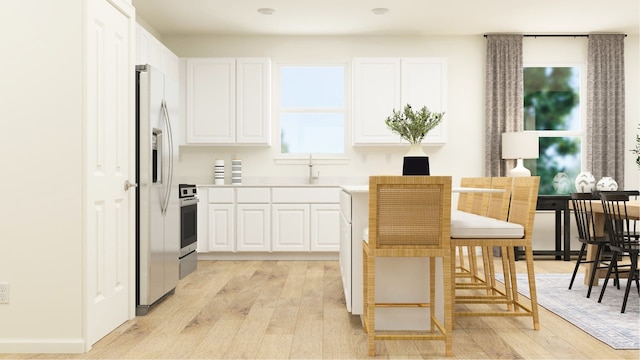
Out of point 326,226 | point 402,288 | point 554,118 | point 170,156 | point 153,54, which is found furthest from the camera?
point 554,118

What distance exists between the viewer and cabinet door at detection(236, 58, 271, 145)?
20.1ft

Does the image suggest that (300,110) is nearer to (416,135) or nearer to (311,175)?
(311,175)

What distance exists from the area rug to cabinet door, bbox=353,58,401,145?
2255mm

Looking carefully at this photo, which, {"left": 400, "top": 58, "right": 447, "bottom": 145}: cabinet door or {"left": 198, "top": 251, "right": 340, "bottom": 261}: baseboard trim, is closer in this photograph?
{"left": 198, "top": 251, "right": 340, "bottom": 261}: baseboard trim

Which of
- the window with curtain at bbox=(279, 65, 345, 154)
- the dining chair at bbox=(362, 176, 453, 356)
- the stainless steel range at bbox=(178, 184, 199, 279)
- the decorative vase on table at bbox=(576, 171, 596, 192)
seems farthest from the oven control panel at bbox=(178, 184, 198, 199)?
the decorative vase on table at bbox=(576, 171, 596, 192)

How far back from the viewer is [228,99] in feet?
20.1

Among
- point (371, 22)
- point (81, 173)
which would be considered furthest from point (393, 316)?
point (371, 22)

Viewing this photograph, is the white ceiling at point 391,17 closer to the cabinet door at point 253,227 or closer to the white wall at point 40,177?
the cabinet door at point 253,227

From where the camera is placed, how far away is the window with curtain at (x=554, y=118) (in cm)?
654

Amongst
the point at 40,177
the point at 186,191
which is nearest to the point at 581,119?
the point at 186,191

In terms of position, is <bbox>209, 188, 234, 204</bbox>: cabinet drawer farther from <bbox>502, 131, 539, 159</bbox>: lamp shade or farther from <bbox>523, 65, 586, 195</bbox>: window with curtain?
<bbox>523, 65, 586, 195</bbox>: window with curtain

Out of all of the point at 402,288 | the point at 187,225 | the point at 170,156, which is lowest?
the point at 402,288

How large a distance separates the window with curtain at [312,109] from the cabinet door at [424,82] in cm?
82

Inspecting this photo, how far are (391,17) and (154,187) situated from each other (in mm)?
3320
